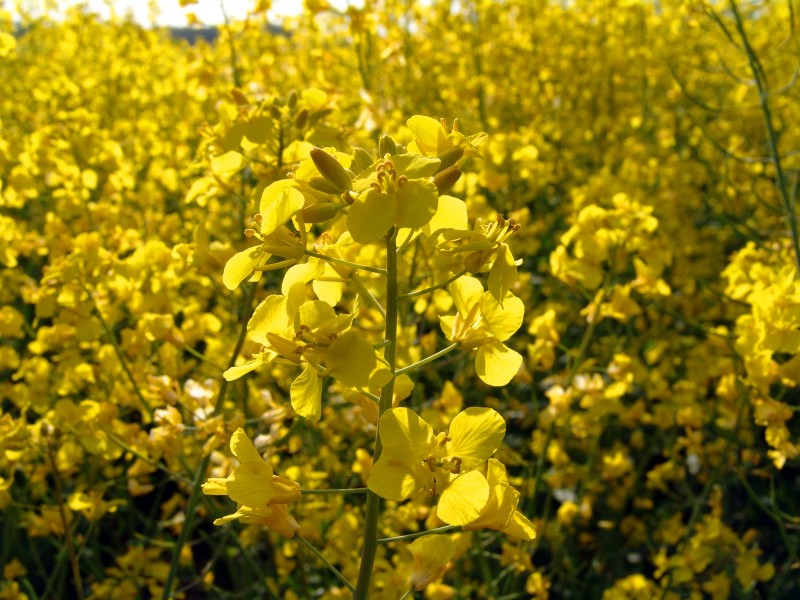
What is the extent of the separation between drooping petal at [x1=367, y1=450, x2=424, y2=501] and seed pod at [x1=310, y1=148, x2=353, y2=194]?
1.29 feet

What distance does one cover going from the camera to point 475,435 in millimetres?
1128

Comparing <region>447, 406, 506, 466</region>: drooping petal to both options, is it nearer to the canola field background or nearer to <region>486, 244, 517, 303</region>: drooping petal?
the canola field background

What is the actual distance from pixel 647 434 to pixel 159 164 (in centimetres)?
296

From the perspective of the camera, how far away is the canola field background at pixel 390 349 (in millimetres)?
1196

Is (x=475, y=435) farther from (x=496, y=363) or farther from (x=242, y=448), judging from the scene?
(x=242, y=448)

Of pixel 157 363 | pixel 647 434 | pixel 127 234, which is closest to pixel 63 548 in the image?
pixel 157 363

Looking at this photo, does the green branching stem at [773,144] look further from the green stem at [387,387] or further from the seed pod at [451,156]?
the green stem at [387,387]

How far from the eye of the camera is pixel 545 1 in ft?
19.5

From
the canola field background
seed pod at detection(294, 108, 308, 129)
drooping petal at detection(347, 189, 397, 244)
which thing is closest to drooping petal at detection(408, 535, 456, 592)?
the canola field background

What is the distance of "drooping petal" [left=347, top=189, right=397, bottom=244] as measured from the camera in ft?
3.56

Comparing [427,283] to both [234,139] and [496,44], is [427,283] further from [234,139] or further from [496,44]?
[496,44]

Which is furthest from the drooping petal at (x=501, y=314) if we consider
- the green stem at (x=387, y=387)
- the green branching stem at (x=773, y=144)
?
the green branching stem at (x=773, y=144)

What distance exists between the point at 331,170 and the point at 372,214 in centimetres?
10

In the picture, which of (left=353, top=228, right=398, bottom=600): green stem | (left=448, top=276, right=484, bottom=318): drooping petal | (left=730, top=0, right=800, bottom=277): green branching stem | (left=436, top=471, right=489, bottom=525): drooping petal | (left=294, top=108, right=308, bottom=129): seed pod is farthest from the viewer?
(left=730, top=0, right=800, bottom=277): green branching stem
